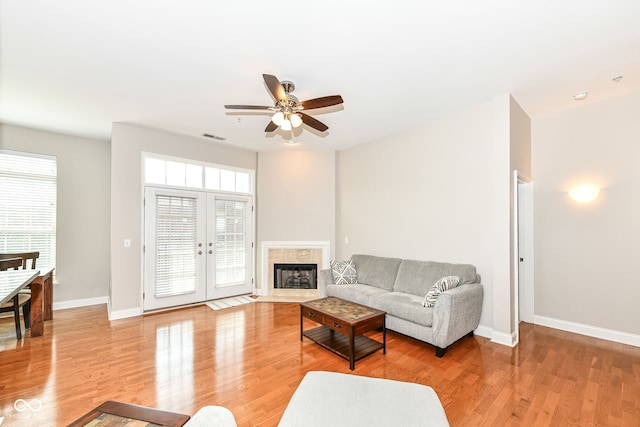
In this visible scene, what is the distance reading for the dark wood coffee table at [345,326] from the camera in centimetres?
291

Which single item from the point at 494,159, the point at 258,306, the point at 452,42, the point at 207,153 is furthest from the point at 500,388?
the point at 207,153

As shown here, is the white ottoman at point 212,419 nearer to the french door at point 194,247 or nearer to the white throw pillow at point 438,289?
the white throw pillow at point 438,289

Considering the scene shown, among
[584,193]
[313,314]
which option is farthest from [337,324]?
[584,193]

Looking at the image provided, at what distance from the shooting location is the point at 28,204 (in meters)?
4.54

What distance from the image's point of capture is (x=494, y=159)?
140 inches

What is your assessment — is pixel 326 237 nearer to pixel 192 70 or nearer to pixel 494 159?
pixel 494 159

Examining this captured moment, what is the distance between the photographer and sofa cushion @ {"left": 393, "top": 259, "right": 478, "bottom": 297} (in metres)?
3.66

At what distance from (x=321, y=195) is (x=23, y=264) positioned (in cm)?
475

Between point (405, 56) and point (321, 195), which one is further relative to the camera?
point (321, 195)

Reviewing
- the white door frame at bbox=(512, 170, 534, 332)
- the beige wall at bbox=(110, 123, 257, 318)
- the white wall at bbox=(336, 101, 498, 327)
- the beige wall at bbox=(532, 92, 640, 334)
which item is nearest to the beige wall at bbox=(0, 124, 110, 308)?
the beige wall at bbox=(110, 123, 257, 318)

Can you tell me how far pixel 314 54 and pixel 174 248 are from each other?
3.91 m

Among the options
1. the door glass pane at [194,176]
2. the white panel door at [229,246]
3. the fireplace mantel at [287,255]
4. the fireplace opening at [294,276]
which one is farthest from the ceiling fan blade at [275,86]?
the fireplace opening at [294,276]

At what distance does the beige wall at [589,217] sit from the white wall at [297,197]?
3419 millimetres

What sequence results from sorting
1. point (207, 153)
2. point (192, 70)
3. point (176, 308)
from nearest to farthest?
point (192, 70)
point (176, 308)
point (207, 153)
